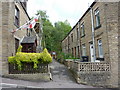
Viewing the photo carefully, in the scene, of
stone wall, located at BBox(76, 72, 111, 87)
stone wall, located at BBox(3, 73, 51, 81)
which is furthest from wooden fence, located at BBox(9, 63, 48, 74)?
stone wall, located at BBox(76, 72, 111, 87)

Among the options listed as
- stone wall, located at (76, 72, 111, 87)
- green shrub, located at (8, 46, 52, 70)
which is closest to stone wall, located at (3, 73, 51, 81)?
green shrub, located at (8, 46, 52, 70)

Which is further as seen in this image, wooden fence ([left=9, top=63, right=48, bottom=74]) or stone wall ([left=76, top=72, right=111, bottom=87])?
wooden fence ([left=9, top=63, right=48, bottom=74])

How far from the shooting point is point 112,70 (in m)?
7.80

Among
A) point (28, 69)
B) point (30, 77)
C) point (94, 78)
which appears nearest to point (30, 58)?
point (28, 69)

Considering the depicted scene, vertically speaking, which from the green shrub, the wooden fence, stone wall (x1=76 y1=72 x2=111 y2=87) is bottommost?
stone wall (x1=76 y1=72 x2=111 y2=87)

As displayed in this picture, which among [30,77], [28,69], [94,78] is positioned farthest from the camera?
[28,69]

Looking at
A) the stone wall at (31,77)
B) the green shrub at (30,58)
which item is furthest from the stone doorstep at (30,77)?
the green shrub at (30,58)

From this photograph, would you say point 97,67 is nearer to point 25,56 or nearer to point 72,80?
point 72,80

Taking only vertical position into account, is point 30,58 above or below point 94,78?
above

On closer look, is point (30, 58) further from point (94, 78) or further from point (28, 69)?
point (94, 78)

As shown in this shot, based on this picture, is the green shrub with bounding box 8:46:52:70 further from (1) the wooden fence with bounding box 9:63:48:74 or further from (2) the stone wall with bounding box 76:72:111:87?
(2) the stone wall with bounding box 76:72:111:87

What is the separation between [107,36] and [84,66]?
113 inches

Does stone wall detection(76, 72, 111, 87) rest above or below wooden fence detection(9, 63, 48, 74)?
below

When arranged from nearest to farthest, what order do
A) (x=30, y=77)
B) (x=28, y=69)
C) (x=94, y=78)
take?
(x=30, y=77) < (x=94, y=78) < (x=28, y=69)
